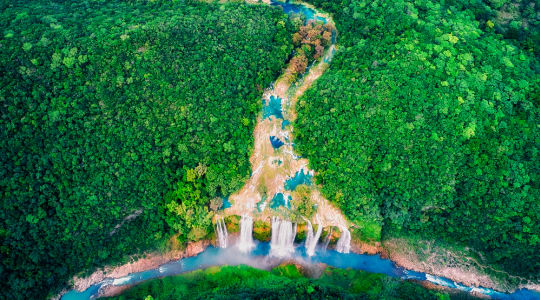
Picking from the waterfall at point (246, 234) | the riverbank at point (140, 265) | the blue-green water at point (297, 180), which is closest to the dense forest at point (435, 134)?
the blue-green water at point (297, 180)

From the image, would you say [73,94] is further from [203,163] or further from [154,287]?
[154,287]

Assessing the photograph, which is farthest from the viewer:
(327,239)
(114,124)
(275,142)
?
(275,142)

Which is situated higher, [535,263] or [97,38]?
[97,38]

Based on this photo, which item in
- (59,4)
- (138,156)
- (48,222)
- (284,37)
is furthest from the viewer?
(284,37)

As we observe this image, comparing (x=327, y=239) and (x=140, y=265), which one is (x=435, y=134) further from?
(x=140, y=265)

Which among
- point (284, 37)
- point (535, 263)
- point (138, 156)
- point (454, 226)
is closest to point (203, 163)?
point (138, 156)

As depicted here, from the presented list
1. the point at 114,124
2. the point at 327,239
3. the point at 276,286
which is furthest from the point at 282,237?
the point at 114,124

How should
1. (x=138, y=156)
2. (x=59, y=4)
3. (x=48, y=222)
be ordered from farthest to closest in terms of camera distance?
(x=59, y=4)
(x=138, y=156)
(x=48, y=222)
